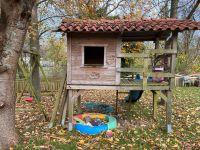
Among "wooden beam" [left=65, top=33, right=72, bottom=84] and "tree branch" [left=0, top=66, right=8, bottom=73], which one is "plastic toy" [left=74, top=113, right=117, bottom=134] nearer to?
"wooden beam" [left=65, top=33, right=72, bottom=84]

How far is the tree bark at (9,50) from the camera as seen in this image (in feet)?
15.5

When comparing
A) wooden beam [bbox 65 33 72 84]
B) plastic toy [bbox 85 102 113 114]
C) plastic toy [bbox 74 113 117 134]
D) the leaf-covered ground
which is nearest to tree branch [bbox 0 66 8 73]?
the leaf-covered ground

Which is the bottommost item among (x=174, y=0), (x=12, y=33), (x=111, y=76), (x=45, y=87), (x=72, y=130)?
(x=72, y=130)

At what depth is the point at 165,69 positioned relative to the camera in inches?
303

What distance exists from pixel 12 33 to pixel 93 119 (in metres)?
3.87

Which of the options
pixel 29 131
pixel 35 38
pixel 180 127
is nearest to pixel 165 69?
pixel 180 127

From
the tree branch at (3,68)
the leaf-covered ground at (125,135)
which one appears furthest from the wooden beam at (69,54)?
the tree branch at (3,68)

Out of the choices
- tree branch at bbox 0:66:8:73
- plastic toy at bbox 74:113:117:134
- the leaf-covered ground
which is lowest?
the leaf-covered ground

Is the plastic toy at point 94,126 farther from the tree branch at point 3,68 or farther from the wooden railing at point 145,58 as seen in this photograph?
the tree branch at point 3,68

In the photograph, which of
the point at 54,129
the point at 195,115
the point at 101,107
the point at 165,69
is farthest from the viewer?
the point at 101,107

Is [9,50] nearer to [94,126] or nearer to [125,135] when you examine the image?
[94,126]

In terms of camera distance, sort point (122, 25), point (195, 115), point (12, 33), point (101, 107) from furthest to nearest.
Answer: point (101, 107), point (195, 115), point (122, 25), point (12, 33)

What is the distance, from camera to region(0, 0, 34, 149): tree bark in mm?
4730

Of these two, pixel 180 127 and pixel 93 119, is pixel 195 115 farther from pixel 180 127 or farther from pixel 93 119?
pixel 93 119
